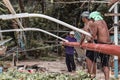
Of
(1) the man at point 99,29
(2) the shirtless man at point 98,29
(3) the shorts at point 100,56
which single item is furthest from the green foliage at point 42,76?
(3) the shorts at point 100,56

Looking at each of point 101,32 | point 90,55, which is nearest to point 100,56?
point 90,55

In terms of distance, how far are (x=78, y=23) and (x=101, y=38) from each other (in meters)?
9.87

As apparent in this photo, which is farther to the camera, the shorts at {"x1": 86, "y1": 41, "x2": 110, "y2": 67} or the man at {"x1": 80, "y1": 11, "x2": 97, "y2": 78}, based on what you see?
the shorts at {"x1": 86, "y1": 41, "x2": 110, "y2": 67}

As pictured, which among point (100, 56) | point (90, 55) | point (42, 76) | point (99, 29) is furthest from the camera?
point (90, 55)

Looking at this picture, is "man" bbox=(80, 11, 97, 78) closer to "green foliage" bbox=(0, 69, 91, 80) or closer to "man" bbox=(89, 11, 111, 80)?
"man" bbox=(89, 11, 111, 80)

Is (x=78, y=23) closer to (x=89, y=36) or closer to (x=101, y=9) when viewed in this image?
(x=101, y=9)

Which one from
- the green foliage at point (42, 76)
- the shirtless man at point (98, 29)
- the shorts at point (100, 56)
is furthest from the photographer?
the shorts at point (100, 56)

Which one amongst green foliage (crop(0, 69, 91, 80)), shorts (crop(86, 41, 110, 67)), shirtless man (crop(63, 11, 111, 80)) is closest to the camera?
green foliage (crop(0, 69, 91, 80))

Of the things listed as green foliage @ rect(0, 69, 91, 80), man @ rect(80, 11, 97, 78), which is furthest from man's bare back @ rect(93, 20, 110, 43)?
green foliage @ rect(0, 69, 91, 80)

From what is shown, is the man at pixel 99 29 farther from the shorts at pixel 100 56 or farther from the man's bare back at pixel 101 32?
the shorts at pixel 100 56

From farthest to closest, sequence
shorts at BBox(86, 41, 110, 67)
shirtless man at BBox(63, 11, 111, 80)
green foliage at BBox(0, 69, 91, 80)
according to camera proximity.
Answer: shorts at BBox(86, 41, 110, 67) → shirtless man at BBox(63, 11, 111, 80) → green foliage at BBox(0, 69, 91, 80)

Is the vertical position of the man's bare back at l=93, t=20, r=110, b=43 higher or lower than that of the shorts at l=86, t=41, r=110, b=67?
higher

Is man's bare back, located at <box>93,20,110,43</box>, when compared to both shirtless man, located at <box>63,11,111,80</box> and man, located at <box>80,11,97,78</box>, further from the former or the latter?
man, located at <box>80,11,97,78</box>

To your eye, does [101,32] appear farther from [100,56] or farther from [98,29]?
[100,56]
